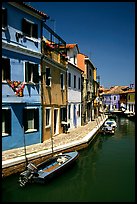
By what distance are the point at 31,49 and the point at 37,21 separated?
1783 mm

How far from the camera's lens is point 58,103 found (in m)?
18.3

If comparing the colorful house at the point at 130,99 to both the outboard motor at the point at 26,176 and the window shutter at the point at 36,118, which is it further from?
the outboard motor at the point at 26,176

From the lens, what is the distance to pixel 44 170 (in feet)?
34.3

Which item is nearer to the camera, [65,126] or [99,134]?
[65,126]

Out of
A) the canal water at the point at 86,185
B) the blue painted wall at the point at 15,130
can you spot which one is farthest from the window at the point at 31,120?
the canal water at the point at 86,185

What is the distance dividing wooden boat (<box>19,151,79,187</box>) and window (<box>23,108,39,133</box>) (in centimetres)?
315

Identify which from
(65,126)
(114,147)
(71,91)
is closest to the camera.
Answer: (114,147)

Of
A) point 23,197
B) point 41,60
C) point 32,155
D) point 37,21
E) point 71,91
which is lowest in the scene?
point 23,197

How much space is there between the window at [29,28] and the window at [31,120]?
4310mm

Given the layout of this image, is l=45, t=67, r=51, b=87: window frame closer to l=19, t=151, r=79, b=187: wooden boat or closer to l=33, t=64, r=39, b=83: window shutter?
l=33, t=64, r=39, b=83: window shutter

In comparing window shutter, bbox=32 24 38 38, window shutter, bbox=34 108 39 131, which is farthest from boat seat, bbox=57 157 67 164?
window shutter, bbox=32 24 38 38

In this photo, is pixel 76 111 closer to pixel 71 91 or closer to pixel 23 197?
pixel 71 91

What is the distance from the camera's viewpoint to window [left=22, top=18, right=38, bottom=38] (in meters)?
13.3

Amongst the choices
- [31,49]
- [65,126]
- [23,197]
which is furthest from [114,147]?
[23,197]
